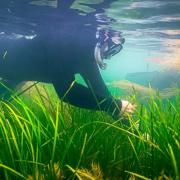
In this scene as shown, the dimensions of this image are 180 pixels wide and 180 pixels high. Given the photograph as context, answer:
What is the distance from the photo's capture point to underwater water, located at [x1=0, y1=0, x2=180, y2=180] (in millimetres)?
2607

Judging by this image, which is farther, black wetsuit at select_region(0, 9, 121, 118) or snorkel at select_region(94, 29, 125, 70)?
snorkel at select_region(94, 29, 125, 70)

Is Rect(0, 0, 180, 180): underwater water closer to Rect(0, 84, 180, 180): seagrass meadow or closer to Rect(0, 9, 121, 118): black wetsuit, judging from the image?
Rect(0, 84, 180, 180): seagrass meadow

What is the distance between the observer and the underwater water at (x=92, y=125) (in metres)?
2.61

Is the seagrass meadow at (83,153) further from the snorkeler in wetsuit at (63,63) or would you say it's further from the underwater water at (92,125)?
the snorkeler in wetsuit at (63,63)

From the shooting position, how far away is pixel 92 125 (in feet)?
12.1

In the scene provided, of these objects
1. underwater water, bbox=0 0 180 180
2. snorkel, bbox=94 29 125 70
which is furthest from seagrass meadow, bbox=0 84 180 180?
snorkel, bbox=94 29 125 70

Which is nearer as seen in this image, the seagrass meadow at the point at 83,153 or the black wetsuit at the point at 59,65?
the seagrass meadow at the point at 83,153

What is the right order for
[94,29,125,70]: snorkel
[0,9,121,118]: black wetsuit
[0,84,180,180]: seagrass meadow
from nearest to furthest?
[0,84,180,180]: seagrass meadow < [0,9,121,118]: black wetsuit < [94,29,125,70]: snorkel

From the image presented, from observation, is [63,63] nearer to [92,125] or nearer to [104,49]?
[104,49]

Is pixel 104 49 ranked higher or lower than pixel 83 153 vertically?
higher

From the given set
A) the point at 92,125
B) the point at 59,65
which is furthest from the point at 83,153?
the point at 59,65

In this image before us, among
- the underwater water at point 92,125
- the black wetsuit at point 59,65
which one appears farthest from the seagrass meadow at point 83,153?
the black wetsuit at point 59,65

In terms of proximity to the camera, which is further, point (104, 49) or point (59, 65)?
point (104, 49)

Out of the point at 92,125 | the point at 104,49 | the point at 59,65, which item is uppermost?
the point at 104,49
